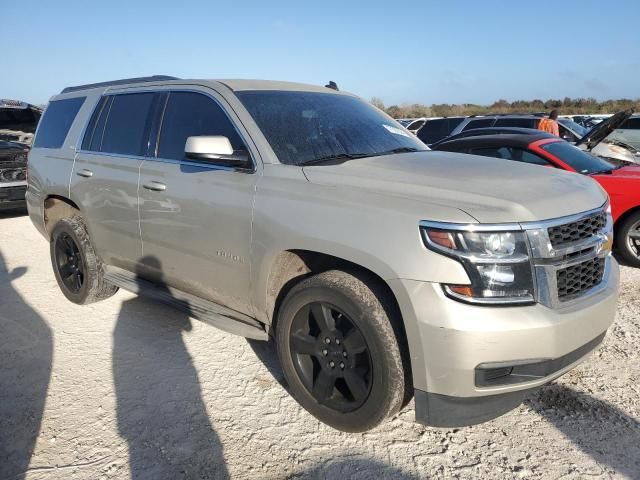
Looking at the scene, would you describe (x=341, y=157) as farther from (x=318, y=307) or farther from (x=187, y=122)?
(x=187, y=122)

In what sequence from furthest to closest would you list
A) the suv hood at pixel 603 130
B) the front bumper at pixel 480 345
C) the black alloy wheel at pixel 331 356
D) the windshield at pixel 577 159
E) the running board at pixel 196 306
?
1. the suv hood at pixel 603 130
2. the windshield at pixel 577 159
3. the running board at pixel 196 306
4. the black alloy wheel at pixel 331 356
5. the front bumper at pixel 480 345

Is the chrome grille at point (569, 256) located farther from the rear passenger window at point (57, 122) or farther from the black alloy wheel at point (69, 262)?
the rear passenger window at point (57, 122)

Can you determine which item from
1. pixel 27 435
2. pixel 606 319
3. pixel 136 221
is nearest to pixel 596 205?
pixel 606 319

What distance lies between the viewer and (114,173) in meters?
3.96

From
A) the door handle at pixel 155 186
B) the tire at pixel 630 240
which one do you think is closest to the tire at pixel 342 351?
the door handle at pixel 155 186

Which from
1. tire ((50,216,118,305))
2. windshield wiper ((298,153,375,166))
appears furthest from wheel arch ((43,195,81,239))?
windshield wiper ((298,153,375,166))

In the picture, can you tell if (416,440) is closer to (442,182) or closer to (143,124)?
(442,182)

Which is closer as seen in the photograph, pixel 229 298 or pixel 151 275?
pixel 229 298

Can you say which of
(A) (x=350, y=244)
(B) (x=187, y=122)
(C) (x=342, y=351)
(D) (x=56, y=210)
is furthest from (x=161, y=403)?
(D) (x=56, y=210)

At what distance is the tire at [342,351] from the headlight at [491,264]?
1.41ft

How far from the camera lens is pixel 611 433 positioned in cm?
271

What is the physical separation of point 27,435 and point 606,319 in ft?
10.5

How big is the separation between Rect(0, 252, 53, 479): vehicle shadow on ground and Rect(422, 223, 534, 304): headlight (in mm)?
2375

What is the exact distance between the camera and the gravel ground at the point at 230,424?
2.51 meters
